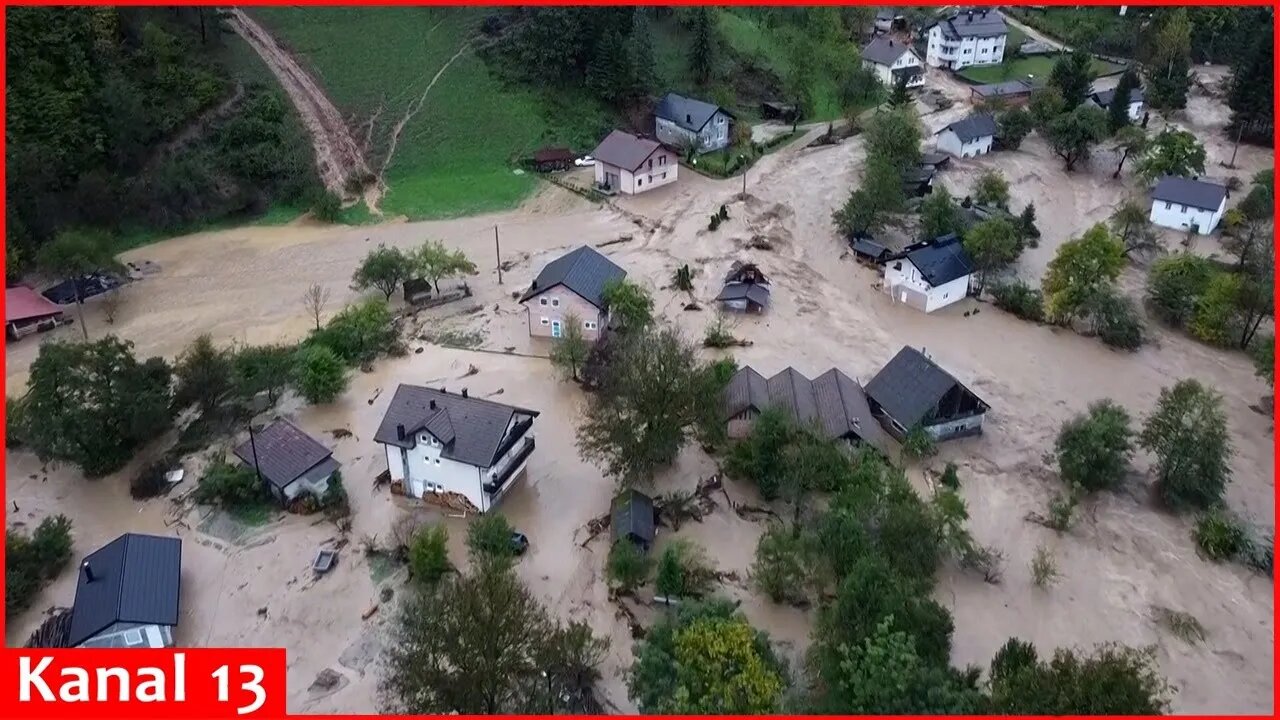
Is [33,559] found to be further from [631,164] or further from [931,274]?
[631,164]

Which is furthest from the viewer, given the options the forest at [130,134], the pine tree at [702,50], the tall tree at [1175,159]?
the pine tree at [702,50]

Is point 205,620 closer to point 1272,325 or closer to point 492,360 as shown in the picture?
point 492,360

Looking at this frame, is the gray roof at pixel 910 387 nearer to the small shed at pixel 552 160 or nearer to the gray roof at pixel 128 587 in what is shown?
the gray roof at pixel 128 587

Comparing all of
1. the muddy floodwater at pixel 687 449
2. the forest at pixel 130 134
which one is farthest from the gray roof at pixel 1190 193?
the forest at pixel 130 134

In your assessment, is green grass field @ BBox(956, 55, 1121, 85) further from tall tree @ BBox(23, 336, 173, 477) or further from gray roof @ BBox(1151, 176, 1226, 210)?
tall tree @ BBox(23, 336, 173, 477)

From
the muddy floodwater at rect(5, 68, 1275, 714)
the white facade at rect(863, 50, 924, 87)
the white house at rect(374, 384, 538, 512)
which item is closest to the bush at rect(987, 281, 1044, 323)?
the muddy floodwater at rect(5, 68, 1275, 714)
